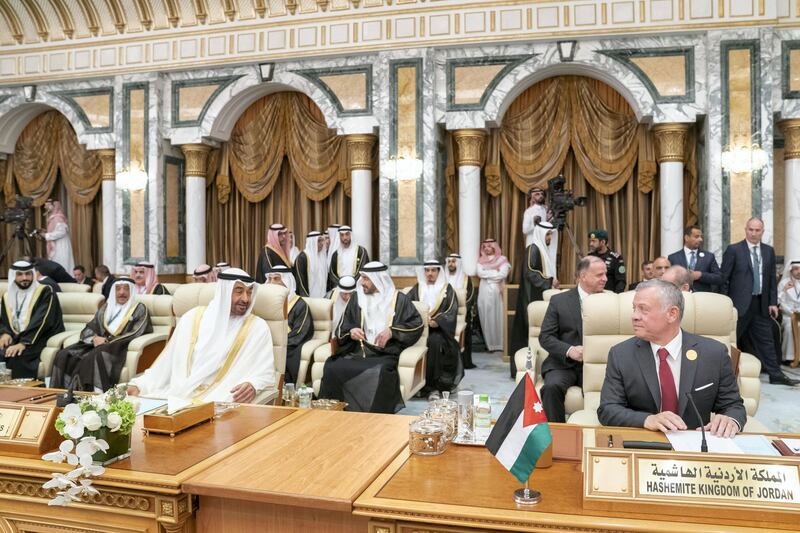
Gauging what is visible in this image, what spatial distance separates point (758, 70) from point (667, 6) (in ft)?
4.21

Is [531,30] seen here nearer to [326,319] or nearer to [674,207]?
[674,207]

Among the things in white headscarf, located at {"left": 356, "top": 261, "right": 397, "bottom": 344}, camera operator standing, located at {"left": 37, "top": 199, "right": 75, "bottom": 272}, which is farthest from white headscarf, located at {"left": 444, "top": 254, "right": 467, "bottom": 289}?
camera operator standing, located at {"left": 37, "top": 199, "right": 75, "bottom": 272}

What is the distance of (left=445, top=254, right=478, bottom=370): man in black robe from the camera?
7156 mm

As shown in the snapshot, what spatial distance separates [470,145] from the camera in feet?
27.9

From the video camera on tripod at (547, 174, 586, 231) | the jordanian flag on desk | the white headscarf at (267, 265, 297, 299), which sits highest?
the video camera on tripod at (547, 174, 586, 231)

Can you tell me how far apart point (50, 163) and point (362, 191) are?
5519 mm

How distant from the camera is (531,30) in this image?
812 centimetres

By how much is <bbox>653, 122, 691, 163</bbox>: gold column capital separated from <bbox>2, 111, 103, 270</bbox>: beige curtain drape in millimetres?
8278

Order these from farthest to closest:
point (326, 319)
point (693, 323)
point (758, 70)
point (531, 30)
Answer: point (531, 30) → point (758, 70) → point (326, 319) → point (693, 323)

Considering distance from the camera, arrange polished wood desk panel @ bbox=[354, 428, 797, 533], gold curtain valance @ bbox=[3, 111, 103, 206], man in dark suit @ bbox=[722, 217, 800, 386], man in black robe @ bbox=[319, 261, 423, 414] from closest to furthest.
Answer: polished wood desk panel @ bbox=[354, 428, 797, 533] → man in black robe @ bbox=[319, 261, 423, 414] → man in dark suit @ bbox=[722, 217, 800, 386] → gold curtain valance @ bbox=[3, 111, 103, 206]

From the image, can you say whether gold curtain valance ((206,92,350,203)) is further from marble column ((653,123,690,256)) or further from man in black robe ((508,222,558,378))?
marble column ((653,123,690,256))

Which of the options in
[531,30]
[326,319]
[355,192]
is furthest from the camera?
[355,192]

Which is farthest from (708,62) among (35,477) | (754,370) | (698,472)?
(35,477)

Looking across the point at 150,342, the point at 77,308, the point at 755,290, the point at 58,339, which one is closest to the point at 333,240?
the point at 77,308
